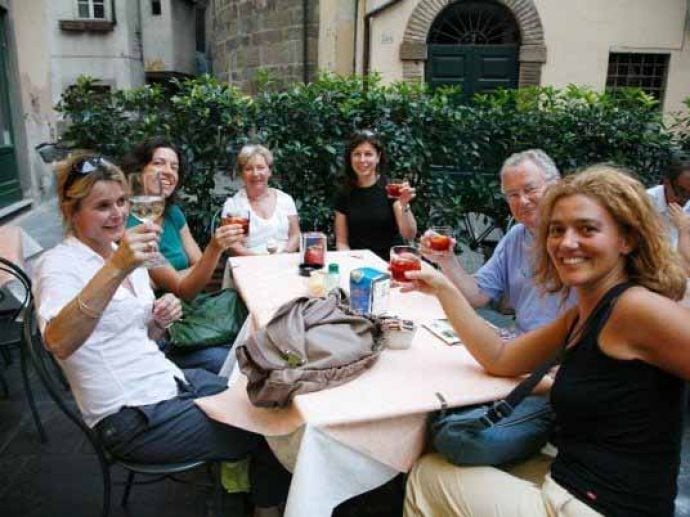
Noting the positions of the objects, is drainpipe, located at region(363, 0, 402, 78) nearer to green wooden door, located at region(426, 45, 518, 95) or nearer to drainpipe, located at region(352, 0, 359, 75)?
drainpipe, located at region(352, 0, 359, 75)

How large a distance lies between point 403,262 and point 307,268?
1.13 m

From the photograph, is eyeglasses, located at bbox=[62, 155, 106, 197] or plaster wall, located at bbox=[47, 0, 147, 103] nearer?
eyeglasses, located at bbox=[62, 155, 106, 197]

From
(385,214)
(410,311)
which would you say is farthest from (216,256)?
(385,214)

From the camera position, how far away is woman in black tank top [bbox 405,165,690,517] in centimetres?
147

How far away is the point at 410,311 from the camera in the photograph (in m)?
2.53

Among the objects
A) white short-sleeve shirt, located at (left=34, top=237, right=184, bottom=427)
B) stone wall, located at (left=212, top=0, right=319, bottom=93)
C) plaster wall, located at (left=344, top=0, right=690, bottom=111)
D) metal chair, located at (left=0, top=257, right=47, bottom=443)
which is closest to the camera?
white short-sleeve shirt, located at (left=34, top=237, right=184, bottom=427)

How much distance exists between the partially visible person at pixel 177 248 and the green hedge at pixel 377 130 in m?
1.07

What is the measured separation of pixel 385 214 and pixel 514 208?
64.8 inches

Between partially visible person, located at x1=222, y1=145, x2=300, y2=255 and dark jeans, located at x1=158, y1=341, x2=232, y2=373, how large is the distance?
1131 millimetres

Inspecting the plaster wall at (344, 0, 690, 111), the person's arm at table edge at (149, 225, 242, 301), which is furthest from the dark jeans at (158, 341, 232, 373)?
the plaster wall at (344, 0, 690, 111)

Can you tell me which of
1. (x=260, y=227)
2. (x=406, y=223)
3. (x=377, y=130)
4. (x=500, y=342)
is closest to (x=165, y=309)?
(x=500, y=342)

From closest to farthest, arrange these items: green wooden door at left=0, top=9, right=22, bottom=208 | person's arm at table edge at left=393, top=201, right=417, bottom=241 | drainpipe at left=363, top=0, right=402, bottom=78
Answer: person's arm at table edge at left=393, top=201, right=417, bottom=241 < green wooden door at left=0, top=9, right=22, bottom=208 < drainpipe at left=363, top=0, right=402, bottom=78

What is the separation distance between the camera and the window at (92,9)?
1449 cm

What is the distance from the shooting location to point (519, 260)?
2.64 meters
